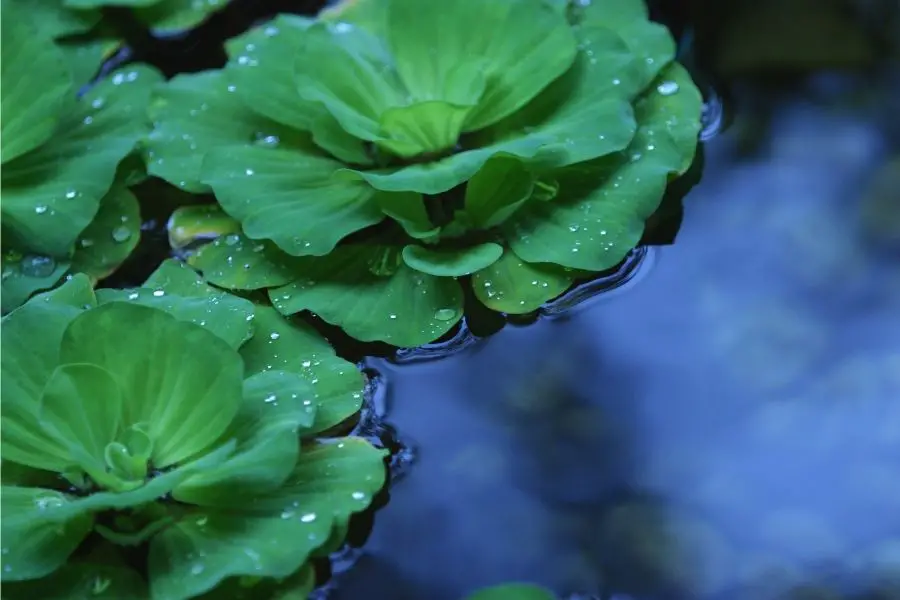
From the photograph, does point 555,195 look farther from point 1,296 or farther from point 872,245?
point 1,296

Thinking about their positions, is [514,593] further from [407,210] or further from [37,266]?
[37,266]

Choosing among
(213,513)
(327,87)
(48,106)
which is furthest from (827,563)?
(48,106)

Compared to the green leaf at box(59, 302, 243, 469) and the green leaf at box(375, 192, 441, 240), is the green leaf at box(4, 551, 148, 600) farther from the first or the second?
the green leaf at box(375, 192, 441, 240)

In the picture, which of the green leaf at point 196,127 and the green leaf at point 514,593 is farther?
the green leaf at point 196,127

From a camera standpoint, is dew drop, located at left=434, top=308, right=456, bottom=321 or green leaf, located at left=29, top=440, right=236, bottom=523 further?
dew drop, located at left=434, top=308, right=456, bottom=321

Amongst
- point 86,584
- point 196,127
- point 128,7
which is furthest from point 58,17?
point 86,584

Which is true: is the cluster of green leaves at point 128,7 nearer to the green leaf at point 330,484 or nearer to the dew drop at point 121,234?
the dew drop at point 121,234

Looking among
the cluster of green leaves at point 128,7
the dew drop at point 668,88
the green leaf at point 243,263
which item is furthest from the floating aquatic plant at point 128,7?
the dew drop at point 668,88

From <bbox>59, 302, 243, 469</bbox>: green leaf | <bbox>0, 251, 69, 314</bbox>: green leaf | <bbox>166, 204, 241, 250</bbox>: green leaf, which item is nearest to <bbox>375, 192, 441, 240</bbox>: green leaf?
<bbox>166, 204, 241, 250</bbox>: green leaf
